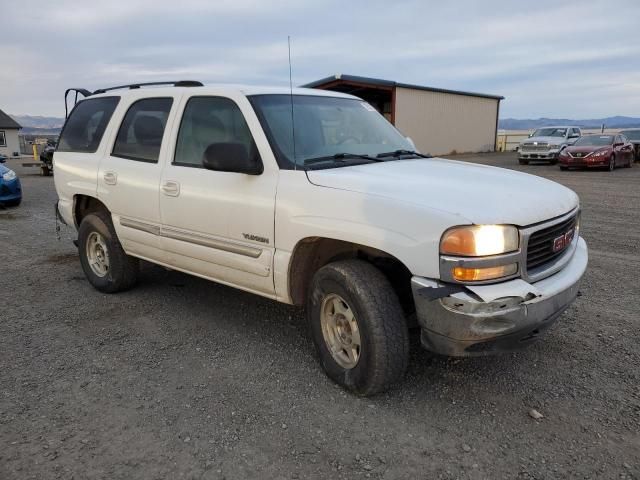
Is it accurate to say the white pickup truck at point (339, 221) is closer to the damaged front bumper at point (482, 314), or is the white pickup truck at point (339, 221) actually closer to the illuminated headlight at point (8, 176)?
the damaged front bumper at point (482, 314)

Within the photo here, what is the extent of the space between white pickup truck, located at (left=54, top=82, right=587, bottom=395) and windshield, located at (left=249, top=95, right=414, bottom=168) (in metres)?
0.02

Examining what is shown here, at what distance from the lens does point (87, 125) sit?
5.37 m

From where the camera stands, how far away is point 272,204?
3.46m

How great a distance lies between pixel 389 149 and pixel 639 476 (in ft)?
8.78

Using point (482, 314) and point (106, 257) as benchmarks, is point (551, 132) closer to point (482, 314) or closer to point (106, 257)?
point (106, 257)

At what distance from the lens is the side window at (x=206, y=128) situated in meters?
3.83

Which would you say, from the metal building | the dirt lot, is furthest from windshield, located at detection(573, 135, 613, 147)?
the dirt lot

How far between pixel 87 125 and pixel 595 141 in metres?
19.8

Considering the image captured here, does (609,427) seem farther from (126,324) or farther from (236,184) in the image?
(126,324)

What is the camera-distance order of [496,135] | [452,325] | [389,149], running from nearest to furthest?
[452,325], [389,149], [496,135]

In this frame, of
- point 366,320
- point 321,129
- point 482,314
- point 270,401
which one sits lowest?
point 270,401

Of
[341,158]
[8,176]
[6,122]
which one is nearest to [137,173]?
[341,158]

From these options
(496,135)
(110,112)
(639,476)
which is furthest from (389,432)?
(496,135)

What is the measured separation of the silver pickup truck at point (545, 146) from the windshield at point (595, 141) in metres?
1.71
